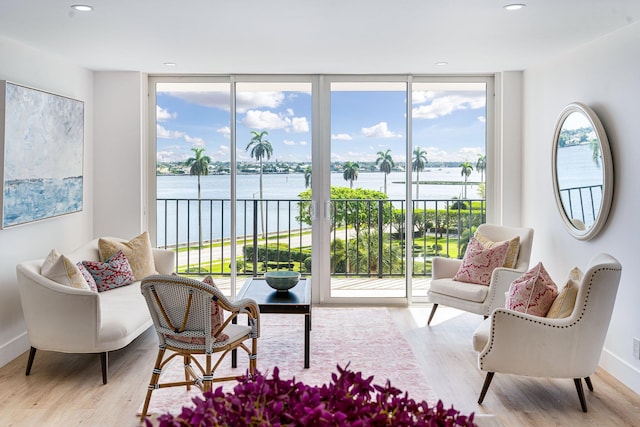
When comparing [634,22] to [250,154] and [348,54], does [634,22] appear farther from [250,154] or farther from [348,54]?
[250,154]

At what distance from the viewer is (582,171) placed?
14.7 ft

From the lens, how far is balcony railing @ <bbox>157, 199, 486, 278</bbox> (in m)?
6.22

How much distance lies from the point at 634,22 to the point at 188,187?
4271 millimetres

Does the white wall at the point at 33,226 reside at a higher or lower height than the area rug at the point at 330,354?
higher

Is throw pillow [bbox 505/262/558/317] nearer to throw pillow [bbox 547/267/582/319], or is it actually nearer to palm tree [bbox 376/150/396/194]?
throw pillow [bbox 547/267/582/319]

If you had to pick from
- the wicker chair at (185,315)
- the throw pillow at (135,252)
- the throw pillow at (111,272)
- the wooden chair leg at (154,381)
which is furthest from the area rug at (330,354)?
the throw pillow at (135,252)

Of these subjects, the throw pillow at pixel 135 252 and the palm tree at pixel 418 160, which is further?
the palm tree at pixel 418 160

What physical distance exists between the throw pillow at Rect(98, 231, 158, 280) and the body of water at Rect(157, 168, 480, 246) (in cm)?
95

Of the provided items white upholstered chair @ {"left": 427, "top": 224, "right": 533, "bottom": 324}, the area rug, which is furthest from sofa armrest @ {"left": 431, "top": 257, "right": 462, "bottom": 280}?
the area rug

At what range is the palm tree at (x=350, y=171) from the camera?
615cm

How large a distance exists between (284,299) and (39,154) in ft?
7.38

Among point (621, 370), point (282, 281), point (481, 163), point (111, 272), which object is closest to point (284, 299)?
point (282, 281)

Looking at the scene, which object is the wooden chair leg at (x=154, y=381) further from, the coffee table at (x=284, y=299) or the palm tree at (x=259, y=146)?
the palm tree at (x=259, y=146)

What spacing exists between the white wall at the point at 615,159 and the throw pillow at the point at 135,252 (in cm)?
357
